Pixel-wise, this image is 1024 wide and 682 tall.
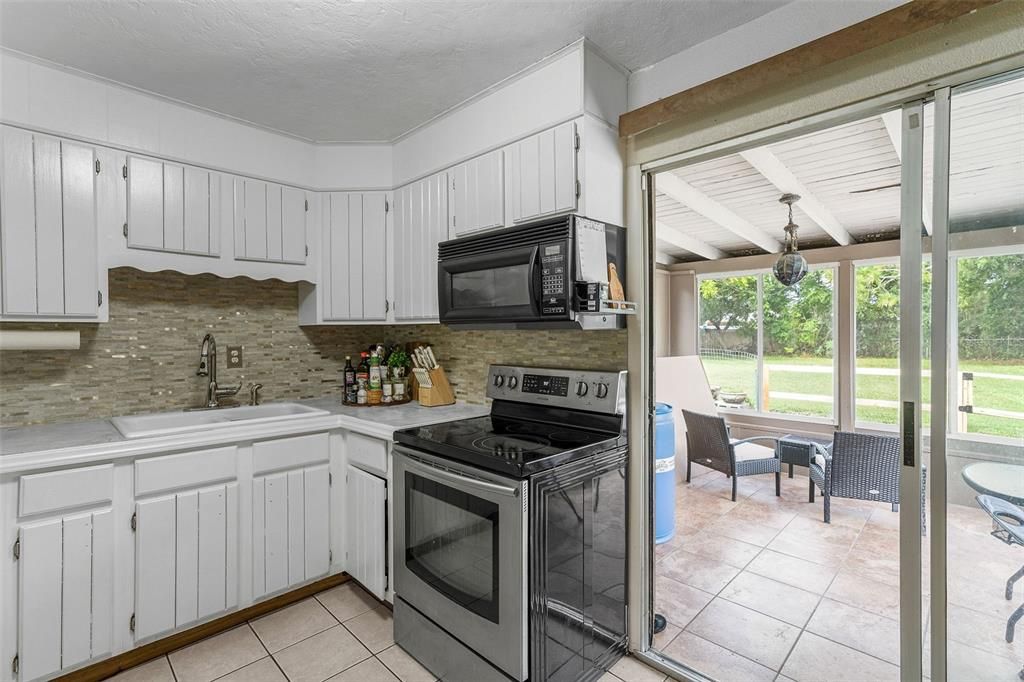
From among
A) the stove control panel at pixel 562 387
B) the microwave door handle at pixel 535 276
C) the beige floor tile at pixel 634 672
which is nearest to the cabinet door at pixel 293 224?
the stove control panel at pixel 562 387

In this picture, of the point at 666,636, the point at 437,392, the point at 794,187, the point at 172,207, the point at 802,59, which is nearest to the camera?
the point at 802,59

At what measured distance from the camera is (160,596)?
1960 millimetres

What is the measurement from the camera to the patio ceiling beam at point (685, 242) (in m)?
3.84

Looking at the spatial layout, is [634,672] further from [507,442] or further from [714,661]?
[507,442]

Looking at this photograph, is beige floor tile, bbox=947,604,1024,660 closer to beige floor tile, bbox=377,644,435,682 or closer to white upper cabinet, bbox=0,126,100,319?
beige floor tile, bbox=377,644,435,682

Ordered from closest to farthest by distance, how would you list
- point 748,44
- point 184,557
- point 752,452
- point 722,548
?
point 748,44
point 184,557
point 722,548
point 752,452

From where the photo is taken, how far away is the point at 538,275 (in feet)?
6.09

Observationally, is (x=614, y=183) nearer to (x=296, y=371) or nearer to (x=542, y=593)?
(x=542, y=593)

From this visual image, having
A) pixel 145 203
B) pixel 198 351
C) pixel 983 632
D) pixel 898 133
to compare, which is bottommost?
pixel 983 632

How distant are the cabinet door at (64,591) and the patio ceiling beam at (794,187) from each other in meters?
3.00

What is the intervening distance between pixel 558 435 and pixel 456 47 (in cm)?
157

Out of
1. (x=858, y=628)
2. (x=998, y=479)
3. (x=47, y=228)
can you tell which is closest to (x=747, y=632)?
(x=858, y=628)

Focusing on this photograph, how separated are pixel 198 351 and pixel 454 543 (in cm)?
179

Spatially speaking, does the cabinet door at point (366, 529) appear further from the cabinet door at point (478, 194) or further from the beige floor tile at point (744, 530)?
the beige floor tile at point (744, 530)
